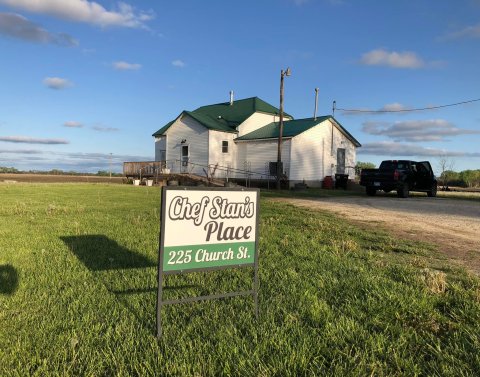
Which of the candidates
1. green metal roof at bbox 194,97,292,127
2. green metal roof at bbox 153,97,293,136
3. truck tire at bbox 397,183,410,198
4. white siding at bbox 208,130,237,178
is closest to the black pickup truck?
truck tire at bbox 397,183,410,198

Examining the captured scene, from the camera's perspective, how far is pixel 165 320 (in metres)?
3.63

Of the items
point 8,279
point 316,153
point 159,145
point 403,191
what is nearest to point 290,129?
point 316,153

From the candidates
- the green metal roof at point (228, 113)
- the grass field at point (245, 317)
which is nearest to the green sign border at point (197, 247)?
the grass field at point (245, 317)

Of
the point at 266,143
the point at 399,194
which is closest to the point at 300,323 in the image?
the point at 399,194

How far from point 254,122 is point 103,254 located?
31.5 m

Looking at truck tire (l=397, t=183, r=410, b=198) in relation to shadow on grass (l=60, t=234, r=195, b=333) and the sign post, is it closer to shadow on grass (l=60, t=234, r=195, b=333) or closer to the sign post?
shadow on grass (l=60, t=234, r=195, b=333)

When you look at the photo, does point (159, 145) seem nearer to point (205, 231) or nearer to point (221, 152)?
point (221, 152)

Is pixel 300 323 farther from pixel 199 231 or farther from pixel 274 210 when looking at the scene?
pixel 274 210

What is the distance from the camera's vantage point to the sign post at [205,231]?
335cm

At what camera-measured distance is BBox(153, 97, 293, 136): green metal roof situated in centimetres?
3505

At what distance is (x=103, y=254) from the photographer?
624 centimetres

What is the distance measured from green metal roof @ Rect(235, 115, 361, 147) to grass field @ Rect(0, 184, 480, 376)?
26.5 m

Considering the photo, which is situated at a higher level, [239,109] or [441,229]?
A: [239,109]

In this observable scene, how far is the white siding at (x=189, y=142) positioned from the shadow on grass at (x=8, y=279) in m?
29.1
